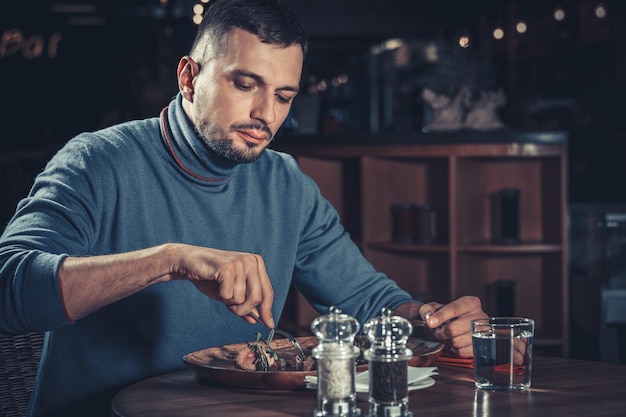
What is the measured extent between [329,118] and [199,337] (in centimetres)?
340

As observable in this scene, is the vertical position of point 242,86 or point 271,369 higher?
point 242,86

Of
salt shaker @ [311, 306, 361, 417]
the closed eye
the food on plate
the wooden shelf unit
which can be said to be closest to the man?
the closed eye

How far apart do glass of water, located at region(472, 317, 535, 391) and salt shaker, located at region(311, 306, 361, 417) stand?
30cm

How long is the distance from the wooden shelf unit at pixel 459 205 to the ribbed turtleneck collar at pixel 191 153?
2232mm

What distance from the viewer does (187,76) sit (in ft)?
6.67

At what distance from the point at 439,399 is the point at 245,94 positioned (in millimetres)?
788

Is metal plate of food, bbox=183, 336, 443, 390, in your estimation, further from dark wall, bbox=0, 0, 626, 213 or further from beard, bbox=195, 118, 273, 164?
dark wall, bbox=0, 0, 626, 213

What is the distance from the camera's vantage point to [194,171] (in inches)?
77.2

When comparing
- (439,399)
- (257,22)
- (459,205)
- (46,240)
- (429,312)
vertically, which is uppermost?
(257,22)

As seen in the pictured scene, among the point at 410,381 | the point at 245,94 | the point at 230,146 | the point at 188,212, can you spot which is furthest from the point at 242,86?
the point at 410,381

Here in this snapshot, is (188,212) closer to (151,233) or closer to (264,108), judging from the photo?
(151,233)

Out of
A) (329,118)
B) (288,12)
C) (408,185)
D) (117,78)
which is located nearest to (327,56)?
(117,78)

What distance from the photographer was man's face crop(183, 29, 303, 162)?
1.88 m

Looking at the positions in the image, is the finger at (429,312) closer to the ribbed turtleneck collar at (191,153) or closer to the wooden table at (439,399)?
the wooden table at (439,399)
